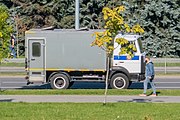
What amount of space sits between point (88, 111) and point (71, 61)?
357 inches

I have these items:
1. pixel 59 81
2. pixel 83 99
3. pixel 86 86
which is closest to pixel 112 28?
pixel 83 99

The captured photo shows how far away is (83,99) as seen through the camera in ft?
67.1

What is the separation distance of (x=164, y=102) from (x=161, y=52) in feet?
80.8

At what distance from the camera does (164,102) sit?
19.6 metres

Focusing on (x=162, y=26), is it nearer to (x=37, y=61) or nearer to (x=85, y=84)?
(x=85, y=84)

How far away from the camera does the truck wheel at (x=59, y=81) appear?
82.0 ft

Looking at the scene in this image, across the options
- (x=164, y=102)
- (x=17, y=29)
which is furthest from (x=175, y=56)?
(x=164, y=102)

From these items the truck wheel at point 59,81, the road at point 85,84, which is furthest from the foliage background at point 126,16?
the truck wheel at point 59,81

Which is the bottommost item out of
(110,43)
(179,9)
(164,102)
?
(164,102)

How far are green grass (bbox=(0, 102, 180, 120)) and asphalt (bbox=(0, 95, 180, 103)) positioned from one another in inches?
62.0

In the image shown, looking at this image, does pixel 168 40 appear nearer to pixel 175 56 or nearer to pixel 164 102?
pixel 175 56

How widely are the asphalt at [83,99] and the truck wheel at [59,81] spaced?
3.49m

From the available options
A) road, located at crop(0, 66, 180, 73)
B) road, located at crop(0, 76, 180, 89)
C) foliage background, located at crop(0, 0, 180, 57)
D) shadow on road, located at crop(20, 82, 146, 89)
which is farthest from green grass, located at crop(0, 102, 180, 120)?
foliage background, located at crop(0, 0, 180, 57)

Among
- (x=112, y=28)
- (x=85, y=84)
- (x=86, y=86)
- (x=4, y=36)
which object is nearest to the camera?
(x=112, y=28)
